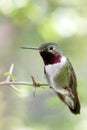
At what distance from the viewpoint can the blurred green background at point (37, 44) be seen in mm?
3945

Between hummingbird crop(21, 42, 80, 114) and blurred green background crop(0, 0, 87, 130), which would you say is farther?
blurred green background crop(0, 0, 87, 130)

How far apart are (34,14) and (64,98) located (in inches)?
103

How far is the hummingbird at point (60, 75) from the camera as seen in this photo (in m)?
1.67

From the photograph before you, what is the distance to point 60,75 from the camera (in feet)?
5.79

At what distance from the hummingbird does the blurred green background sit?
1519 millimetres

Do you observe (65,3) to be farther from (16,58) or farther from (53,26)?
(16,58)

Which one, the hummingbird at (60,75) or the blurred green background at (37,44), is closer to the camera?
the hummingbird at (60,75)

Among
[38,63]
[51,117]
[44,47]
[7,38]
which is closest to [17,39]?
[7,38]

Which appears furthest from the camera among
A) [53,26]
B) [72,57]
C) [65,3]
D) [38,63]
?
[38,63]

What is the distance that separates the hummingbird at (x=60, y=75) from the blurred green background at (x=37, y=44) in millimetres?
1519

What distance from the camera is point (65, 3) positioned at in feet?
14.8

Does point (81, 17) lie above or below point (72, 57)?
above

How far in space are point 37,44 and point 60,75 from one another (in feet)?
9.47

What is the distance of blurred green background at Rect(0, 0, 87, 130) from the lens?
155 inches
